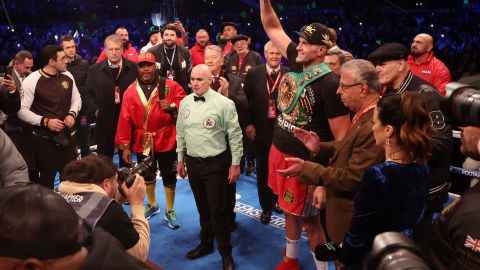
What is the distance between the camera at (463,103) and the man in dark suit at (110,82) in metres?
3.67

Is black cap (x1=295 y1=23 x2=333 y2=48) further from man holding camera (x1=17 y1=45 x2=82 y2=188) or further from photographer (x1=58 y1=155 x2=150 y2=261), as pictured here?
man holding camera (x1=17 y1=45 x2=82 y2=188)

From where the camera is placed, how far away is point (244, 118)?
4223mm

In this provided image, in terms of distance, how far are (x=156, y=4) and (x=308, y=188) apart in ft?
49.9

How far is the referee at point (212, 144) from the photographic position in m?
3.45

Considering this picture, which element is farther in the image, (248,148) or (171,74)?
(171,74)

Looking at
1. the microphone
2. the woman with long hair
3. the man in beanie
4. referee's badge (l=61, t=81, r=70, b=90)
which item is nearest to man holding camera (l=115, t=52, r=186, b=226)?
referee's badge (l=61, t=81, r=70, b=90)

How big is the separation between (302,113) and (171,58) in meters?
2.93

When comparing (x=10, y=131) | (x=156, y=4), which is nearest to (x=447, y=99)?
(x=10, y=131)

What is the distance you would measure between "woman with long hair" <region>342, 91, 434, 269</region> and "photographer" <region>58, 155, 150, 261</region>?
3.17ft

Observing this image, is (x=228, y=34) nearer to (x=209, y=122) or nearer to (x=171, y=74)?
(x=171, y=74)

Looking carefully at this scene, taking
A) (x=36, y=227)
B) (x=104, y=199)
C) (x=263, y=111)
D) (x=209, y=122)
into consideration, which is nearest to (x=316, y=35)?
(x=209, y=122)

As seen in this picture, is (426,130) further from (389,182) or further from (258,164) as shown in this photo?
(258,164)

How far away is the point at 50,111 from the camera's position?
416cm

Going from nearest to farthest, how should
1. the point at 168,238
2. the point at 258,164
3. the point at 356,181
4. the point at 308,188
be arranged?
the point at 356,181, the point at 308,188, the point at 168,238, the point at 258,164
